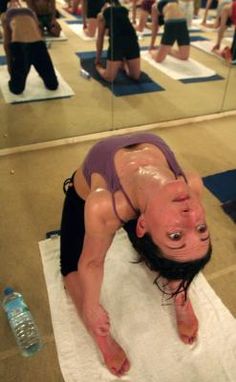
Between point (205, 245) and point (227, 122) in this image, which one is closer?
point (205, 245)

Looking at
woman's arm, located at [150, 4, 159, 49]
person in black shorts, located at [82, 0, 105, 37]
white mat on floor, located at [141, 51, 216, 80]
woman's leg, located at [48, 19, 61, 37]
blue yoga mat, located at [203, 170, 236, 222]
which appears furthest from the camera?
white mat on floor, located at [141, 51, 216, 80]

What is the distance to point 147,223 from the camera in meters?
0.95

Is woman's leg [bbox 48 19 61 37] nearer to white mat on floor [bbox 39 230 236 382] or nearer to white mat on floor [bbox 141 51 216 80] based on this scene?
white mat on floor [bbox 141 51 216 80]

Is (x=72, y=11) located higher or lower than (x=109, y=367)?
higher

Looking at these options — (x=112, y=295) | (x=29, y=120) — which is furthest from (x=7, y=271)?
(x=29, y=120)

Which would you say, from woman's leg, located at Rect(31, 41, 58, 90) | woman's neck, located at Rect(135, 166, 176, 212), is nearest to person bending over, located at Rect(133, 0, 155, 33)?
woman's leg, located at Rect(31, 41, 58, 90)

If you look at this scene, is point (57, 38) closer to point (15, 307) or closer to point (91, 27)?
point (91, 27)

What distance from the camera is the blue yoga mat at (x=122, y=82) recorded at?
276 centimetres

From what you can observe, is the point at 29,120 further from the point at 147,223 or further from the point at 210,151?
the point at 147,223

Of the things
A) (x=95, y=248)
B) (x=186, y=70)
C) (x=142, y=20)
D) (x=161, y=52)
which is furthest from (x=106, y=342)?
(x=186, y=70)

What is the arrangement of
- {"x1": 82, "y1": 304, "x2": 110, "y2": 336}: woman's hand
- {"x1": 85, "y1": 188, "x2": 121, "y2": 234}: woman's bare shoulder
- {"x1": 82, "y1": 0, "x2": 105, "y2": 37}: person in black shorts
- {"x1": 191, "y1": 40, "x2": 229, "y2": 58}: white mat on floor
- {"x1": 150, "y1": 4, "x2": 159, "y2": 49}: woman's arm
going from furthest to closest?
1. {"x1": 191, "y1": 40, "x2": 229, "y2": 58}: white mat on floor
2. {"x1": 150, "y1": 4, "x2": 159, "y2": 49}: woman's arm
3. {"x1": 82, "y1": 0, "x2": 105, "y2": 37}: person in black shorts
4. {"x1": 82, "y1": 304, "x2": 110, "y2": 336}: woman's hand
5. {"x1": 85, "y1": 188, "x2": 121, "y2": 234}: woman's bare shoulder

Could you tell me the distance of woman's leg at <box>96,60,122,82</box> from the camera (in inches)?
109

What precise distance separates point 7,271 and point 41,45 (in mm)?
1673

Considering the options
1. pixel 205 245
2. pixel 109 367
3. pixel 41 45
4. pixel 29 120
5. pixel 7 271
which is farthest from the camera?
pixel 29 120
